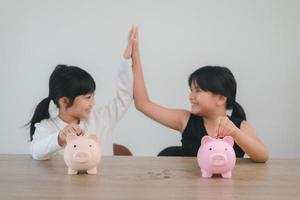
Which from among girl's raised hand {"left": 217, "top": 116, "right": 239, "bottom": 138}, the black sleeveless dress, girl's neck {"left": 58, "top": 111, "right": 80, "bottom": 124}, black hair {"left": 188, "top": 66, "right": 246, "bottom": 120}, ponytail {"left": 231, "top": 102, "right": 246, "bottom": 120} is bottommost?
the black sleeveless dress

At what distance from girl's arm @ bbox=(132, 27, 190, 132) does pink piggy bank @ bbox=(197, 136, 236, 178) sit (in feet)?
1.94

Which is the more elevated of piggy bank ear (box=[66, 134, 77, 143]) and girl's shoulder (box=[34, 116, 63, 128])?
piggy bank ear (box=[66, 134, 77, 143])

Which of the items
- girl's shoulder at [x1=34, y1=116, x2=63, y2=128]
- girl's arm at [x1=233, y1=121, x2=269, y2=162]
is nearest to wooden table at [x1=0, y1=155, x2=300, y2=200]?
girl's arm at [x1=233, y1=121, x2=269, y2=162]

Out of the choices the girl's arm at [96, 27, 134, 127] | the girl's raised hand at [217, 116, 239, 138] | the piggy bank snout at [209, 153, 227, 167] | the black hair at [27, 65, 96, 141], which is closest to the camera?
the piggy bank snout at [209, 153, 227, 167]

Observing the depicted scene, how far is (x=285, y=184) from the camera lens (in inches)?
42.8

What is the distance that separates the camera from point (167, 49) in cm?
262

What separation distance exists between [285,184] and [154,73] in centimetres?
160

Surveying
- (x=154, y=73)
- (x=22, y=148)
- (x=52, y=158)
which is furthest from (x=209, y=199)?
(x=22, y=148)

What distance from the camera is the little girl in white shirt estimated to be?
5.13 feet

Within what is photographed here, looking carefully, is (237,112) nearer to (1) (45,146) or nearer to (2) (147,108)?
(2) (147,108)

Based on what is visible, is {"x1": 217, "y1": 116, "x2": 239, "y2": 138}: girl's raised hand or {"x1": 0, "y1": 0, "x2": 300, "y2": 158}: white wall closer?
{"x1": 217, "y1": 116, "x2": 239, "y2": 138}: girl's raised hand

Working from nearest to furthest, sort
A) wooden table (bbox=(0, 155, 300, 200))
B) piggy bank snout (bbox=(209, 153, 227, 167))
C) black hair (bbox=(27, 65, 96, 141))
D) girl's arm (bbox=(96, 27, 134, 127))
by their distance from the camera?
1. wooden table (bbox=(0, 155, 300, 200))
2. piggy bank snout (bbox=(209, 153, 227, 167))
3. black hair (bbox=(27, 65, 96, 141))
4. girl's arm (bbox=(96, 27, 134, 127))

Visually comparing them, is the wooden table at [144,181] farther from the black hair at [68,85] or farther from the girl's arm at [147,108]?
the girl's arm at [147,108]

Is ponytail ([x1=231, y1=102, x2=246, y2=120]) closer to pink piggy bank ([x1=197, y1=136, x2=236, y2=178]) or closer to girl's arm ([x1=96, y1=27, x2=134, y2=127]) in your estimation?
girl's arm ([x1=96, y1=27, x2=134, y2=127])
